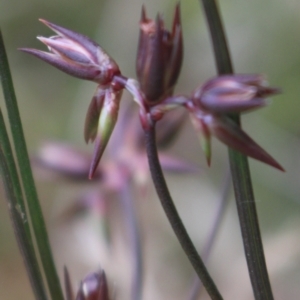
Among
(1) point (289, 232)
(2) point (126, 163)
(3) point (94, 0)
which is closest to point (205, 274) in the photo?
(2) point (126, 163)

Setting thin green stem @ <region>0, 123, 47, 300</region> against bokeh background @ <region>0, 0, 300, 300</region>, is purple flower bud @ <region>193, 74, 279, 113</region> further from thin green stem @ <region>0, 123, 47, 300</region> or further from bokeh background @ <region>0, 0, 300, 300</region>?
bokeh background @ <region>0, 0, 300, 300</region>

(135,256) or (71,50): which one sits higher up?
(71,50)

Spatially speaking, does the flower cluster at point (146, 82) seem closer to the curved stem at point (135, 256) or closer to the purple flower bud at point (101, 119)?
the purple flower bud at point (101, 119)

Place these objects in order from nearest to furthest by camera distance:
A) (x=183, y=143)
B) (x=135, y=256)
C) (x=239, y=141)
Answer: (x=239, y=141), (x=135, y=256), (x=183, y=143)

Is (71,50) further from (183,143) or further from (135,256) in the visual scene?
(183,143)

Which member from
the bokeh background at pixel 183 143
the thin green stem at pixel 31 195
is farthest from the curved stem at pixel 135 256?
the bokeh background at pixel 183 143

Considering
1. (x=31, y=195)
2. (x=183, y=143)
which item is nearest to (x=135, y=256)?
(x=31, y=195)

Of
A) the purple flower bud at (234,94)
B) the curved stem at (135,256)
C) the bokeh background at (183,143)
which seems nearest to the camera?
the purple flower bud at (234,94)
